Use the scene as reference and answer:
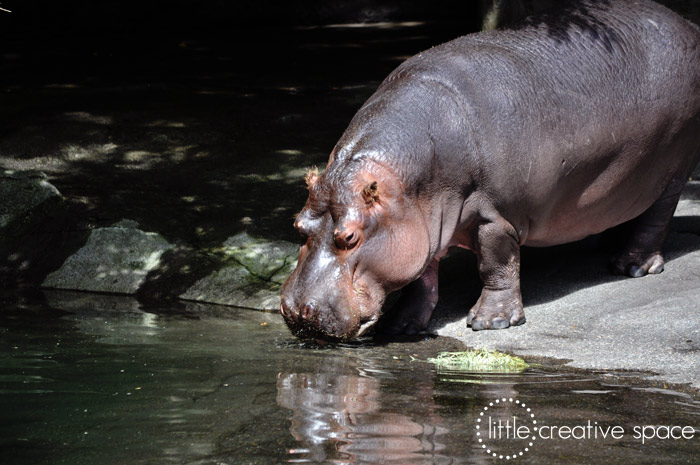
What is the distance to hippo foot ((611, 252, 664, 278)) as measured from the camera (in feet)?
22.6

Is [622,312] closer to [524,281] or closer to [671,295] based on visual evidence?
[671,295]

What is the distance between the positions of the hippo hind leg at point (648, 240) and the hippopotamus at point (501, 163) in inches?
0.4

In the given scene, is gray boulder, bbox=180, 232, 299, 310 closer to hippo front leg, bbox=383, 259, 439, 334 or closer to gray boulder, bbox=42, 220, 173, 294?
gray boulder, bbox=42, 220, 173, 294

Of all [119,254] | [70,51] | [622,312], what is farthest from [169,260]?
[70,51]

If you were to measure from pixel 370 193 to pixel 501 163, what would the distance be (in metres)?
0.98

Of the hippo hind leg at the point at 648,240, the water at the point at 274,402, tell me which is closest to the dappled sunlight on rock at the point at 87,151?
the water at the point at 274,402

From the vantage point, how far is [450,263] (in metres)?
7.30

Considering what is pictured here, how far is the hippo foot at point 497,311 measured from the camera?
6133mm

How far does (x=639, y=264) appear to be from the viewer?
6898 millimetres

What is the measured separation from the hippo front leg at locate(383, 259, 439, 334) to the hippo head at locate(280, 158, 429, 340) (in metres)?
0.64

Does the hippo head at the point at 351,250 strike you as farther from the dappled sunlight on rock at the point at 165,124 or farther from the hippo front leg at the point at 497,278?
the dappled sunlight on rock at the point at 165,124

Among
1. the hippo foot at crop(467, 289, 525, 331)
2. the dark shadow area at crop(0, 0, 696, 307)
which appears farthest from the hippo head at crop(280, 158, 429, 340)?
the dark shadow area at crop(0, 0, 696, 307)

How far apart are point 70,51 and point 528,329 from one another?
30.9 feet

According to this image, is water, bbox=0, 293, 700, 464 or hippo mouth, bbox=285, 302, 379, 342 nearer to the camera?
water, bbox=0, 293, 700, 464
